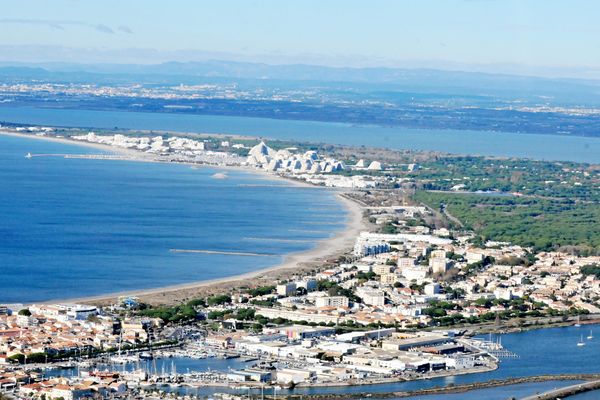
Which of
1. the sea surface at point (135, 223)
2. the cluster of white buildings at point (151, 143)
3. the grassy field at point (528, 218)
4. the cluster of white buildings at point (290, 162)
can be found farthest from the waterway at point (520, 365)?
the cluster of white buildings at point (151, 143)

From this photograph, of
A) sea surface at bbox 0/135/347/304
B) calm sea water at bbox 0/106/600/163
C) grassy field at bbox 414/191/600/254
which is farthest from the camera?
calm sea water at bbox 0/106/600/163

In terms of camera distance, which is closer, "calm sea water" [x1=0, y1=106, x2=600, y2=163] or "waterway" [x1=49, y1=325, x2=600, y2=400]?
"waterway" [x1=49, y1=325, x2=600, y2=400]

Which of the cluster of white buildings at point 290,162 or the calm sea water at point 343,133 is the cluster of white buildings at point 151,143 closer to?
the cluster of white buildings at point 290,162

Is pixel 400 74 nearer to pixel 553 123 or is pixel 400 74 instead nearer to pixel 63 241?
pixel 553 123

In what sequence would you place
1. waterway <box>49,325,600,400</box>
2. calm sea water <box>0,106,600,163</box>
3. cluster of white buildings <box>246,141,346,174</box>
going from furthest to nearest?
calm sea water <box>0,106,600,163</box> < cluster of white buildings <box>246,141,346,174</box> < waterway <box>49,325,600,400</box>

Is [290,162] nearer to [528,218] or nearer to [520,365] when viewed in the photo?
[528,218]

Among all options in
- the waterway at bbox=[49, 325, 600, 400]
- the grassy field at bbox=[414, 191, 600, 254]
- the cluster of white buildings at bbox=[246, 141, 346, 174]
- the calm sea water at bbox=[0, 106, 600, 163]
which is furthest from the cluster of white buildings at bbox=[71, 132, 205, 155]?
the waterway at bbox=[49, 325, 600, 400]

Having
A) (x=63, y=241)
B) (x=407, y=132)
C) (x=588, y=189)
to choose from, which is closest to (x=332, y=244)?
(x=63, y=241)

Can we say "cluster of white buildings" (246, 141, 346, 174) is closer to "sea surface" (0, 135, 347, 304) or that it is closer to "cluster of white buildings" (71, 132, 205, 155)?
"sea surface" (0, 135, 347, 304)
